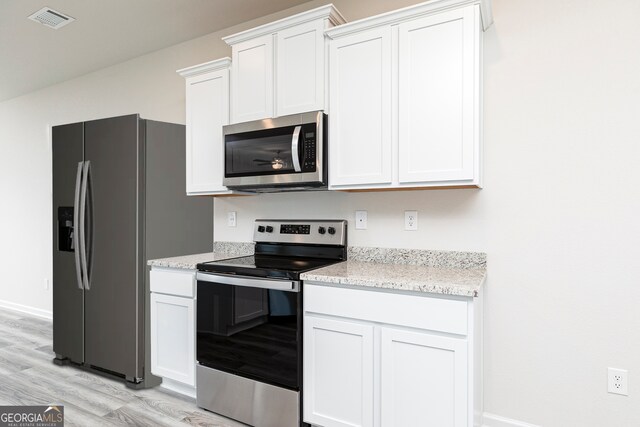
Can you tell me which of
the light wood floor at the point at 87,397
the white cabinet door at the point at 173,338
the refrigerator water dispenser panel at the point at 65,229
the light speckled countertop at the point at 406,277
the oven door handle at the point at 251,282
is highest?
the refrigerator water dispenser panel at the point at 65,229

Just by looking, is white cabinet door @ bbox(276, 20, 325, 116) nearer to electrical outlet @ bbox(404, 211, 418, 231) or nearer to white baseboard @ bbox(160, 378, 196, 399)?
electrical outlet @ bbox(404, 211, 418, 231)

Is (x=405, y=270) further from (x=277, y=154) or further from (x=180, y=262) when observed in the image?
(x=180, y=262)

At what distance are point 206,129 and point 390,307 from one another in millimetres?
1840

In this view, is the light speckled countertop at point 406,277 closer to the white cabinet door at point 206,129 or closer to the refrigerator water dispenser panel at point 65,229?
the white cabinet door at point 206,129

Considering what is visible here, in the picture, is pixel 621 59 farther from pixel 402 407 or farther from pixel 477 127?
pixel 402 407

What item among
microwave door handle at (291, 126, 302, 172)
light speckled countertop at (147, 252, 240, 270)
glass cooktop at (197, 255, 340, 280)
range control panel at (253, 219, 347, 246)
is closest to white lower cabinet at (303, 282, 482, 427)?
glass cooktop at (197, 255, 340, 280)

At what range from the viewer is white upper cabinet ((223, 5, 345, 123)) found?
2.31 m

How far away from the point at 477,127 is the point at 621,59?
769mm

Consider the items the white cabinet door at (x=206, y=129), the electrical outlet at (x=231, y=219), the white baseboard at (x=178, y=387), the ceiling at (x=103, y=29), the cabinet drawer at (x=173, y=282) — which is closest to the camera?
the cabinet drawer at (x=173, y=282)

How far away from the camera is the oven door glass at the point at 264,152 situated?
90.8 inches

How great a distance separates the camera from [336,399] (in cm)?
196

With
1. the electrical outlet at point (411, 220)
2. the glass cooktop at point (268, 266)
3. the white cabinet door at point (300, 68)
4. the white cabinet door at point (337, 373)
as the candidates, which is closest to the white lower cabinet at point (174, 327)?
the glass cooktop at point (268, 266)

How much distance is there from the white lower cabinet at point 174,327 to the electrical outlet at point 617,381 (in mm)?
2312

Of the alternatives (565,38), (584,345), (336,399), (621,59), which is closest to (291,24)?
(565,38)
